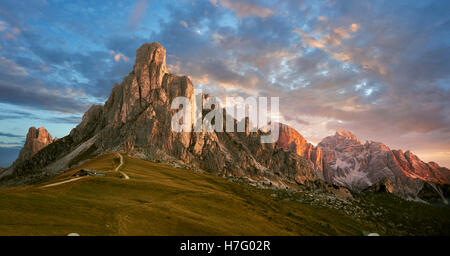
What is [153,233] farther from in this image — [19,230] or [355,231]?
[355,231]

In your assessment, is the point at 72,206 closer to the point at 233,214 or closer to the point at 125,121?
the point at 233,214

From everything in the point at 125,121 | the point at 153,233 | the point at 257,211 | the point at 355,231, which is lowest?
the point at 355,231

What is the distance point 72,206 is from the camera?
2942cm

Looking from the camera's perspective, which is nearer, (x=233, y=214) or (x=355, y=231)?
(x=233, y=214)

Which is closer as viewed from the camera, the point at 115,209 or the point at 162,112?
the point at 115,209

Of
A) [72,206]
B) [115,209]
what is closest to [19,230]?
[72,206]
